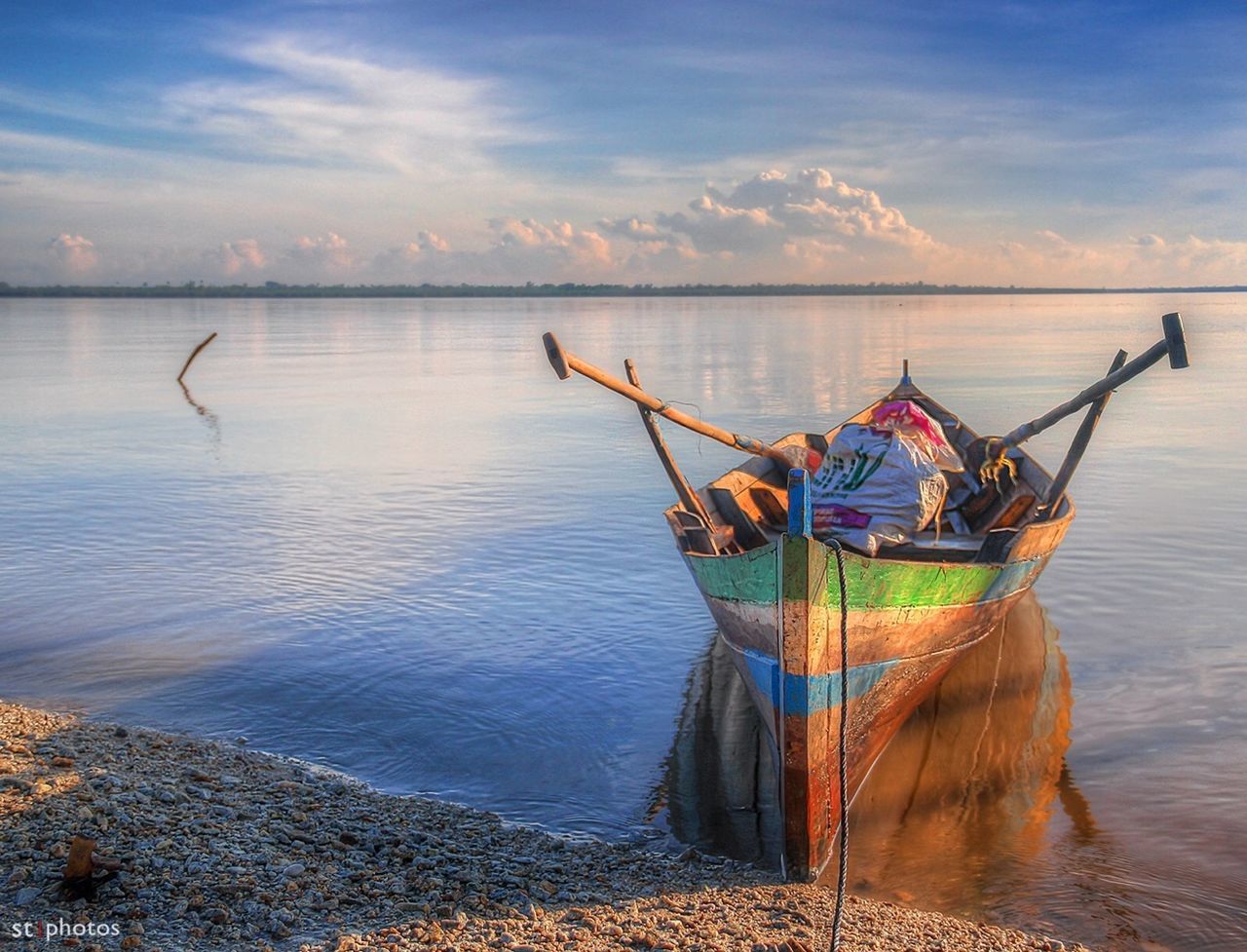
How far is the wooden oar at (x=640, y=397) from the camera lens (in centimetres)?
948

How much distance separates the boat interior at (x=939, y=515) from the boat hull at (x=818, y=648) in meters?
1.49

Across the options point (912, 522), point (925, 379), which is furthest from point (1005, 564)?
point (925, 379)

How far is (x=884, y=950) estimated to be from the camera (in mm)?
5883

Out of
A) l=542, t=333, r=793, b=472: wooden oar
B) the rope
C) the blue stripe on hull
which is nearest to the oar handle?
l=542, t=333, r=793, b=472: wooden oar

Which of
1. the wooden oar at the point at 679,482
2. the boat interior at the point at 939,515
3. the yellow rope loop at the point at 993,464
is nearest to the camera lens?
the boat interior at the point at 939,515

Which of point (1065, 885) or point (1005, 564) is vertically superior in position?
point (1005, 564)

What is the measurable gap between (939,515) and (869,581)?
156 inches

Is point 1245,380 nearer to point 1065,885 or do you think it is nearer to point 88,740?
point 1065,885

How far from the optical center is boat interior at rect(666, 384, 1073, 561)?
32.9ft

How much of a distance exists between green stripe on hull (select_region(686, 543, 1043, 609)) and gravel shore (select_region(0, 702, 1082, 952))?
1794mm

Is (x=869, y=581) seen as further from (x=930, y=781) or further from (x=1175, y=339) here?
(x=1175, y=339)

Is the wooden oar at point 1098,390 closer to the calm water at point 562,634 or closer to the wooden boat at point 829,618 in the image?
the wooden boat at point 829,618

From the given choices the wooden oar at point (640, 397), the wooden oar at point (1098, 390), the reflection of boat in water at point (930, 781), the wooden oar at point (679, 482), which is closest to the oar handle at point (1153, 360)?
the wooden oar at point (1098, 390)

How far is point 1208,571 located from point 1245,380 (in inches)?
1062
